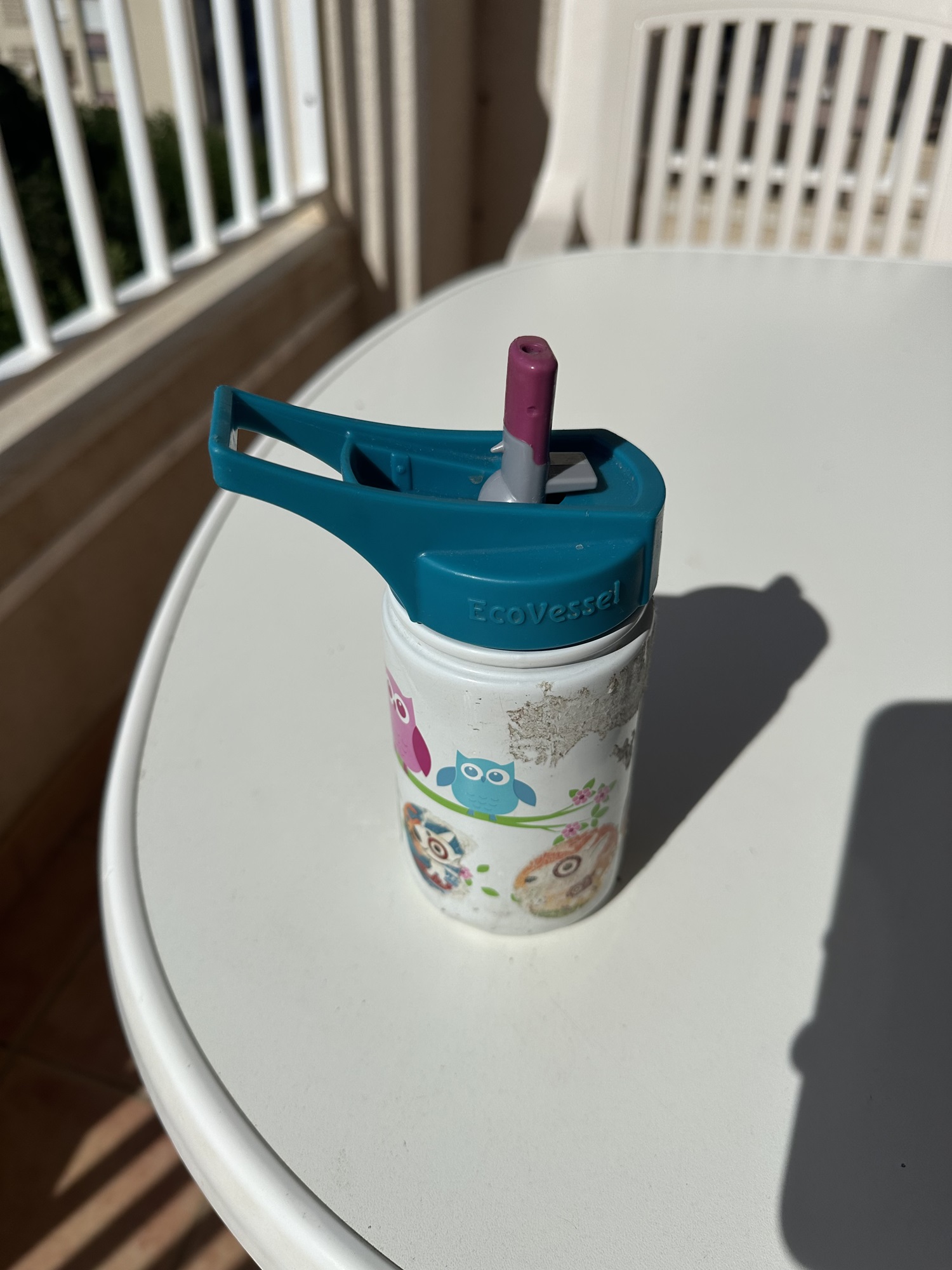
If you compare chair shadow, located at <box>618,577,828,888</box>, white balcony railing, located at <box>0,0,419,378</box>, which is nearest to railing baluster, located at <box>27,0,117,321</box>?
white balcony railing, located at <box>0,0,419,378</box>

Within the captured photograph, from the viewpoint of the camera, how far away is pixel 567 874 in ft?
1.20

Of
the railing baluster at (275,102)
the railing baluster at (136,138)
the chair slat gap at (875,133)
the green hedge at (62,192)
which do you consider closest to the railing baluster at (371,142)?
the railing baluster at (275,102)

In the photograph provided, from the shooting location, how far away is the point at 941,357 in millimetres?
815

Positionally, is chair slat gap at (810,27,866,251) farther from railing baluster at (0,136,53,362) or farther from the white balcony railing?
railing baluster at (0,136,53,362)

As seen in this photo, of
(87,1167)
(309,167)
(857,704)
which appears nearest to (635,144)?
(309,167)

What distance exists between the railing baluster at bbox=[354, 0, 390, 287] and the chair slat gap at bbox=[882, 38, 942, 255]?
796 mm

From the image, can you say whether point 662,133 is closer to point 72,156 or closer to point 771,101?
point 771,101

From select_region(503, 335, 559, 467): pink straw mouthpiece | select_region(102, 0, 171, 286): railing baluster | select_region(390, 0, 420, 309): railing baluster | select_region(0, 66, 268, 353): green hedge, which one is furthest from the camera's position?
select_region(390, 0, 420, 309): railing baluster

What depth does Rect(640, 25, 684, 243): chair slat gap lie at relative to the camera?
1.08 m

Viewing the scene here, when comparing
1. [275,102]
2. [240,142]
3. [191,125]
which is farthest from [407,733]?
[275,102]

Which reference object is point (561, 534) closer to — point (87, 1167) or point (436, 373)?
point (436, 373)

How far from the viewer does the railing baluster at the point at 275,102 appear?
137 centimetres

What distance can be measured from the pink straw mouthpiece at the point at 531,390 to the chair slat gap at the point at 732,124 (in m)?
0.95

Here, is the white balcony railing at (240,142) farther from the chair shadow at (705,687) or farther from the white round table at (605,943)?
the chair shadow at (705,687)
